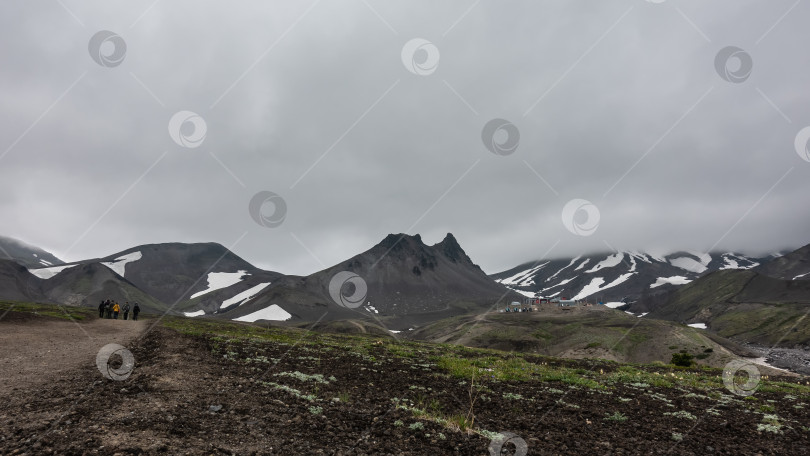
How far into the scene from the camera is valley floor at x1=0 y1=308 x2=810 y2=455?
993cm

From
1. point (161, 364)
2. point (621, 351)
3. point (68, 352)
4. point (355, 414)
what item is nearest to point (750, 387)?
point (355, 414)

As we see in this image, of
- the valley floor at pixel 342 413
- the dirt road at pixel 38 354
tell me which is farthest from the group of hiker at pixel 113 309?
the valley floor at pixel 342 413

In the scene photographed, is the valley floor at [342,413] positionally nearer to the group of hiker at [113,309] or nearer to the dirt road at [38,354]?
the dirt road at [38,354]

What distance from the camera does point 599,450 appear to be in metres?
11.5

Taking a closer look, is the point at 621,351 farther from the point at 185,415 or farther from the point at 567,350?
the point at 185,415

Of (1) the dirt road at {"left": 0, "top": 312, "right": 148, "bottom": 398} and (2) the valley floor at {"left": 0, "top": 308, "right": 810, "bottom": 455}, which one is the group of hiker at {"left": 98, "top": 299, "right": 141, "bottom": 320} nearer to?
(1) the dirt road at {"left": 0, "top": 312, "right": 148, "bottom": 398}

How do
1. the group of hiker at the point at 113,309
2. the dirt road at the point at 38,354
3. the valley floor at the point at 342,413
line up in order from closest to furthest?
the valley floor at the point at 342,413
the dirt road at the point at 38,354
the group of hiker at the point at 113,309

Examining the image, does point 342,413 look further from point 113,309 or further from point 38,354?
point 113,309

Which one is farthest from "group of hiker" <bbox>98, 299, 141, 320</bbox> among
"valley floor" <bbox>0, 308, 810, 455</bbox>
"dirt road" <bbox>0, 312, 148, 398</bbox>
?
"valley floor" <bbox>0, 308, 810, 455</bbox>

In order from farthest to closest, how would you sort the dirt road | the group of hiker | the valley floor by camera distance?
1. the group of hiker
2. the dirt road
3. the valley floor

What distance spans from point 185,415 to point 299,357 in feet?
50.8

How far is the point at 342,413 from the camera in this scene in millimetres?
13000

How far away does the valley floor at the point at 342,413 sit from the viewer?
9.93m

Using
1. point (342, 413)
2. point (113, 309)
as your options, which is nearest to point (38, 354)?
point (342, 413)
